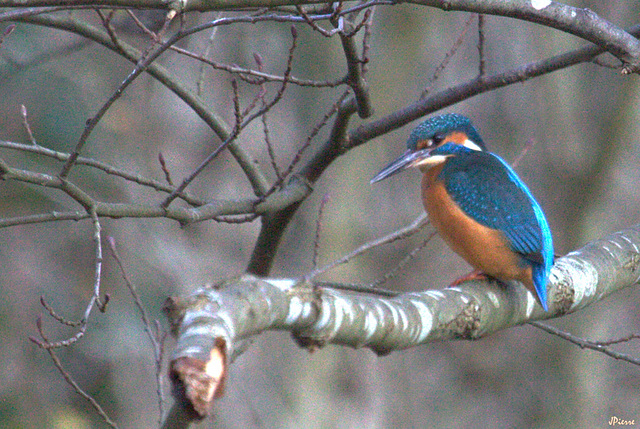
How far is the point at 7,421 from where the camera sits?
4.59 metres

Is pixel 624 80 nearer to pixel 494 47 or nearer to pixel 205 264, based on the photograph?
pixel 494 47

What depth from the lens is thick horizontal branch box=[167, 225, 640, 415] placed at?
1.50 m

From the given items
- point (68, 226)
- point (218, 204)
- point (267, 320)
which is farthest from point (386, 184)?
point (267, 320)

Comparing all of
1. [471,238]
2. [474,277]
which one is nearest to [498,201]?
[471,238]

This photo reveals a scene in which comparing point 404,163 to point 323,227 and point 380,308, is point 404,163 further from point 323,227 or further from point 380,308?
point 323,227

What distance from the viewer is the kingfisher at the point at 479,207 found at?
291 cm

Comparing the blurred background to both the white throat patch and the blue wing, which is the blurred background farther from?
the blue wing

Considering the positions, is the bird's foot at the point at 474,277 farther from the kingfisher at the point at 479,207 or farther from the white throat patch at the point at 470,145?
the white throat patch at the point at 470,145

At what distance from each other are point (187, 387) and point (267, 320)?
346 mm

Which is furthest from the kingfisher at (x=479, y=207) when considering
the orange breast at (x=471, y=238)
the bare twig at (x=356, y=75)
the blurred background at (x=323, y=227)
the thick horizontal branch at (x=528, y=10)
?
the blurred background at (x=323, y=227)

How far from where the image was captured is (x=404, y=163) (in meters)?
3.29

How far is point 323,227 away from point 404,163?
3346mm

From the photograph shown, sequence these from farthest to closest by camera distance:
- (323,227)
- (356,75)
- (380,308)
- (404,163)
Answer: (323,227), (404,163), (356,75), (380,308)

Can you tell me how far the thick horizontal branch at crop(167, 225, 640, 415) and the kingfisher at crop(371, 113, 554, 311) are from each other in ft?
0.35
